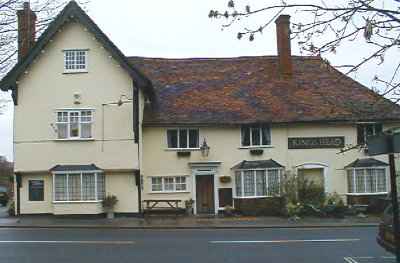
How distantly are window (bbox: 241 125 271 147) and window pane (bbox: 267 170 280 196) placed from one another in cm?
163

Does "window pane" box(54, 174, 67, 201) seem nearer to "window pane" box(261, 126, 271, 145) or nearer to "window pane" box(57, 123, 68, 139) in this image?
"window pane" box(57, 123, 68, 139)

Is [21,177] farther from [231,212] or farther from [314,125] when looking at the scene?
[314,125]

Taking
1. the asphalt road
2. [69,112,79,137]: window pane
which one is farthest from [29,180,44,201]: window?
the asphalt road

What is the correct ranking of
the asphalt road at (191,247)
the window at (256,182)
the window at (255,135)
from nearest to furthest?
the asphalt road at (191,247) < the window at (256,182) < the window at (255,135)

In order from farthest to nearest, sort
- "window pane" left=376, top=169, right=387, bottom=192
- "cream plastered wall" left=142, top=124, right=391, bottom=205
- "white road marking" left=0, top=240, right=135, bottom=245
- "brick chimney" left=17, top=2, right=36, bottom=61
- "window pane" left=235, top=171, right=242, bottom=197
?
1. "window pane" left=376, top=169, right=387, bottom=192
2. "cream plastered wall" left=142, top=124, right=391, bottom=205
3. "window pane" left=235, top=171, right=242, bottom=197
4. "white road marking" left=0, top=240, right=135, bottom=245
5. "brick chimney" left=17, top=2, right=36, bottom=61

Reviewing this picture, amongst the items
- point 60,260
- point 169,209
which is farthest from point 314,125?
point 60,260

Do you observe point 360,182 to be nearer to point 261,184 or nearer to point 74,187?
point 261,184

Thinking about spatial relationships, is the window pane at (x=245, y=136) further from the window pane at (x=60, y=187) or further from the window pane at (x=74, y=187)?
the window pane at (x=60, y=187)

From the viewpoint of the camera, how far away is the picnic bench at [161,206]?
30.9 m

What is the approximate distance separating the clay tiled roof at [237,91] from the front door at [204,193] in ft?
9.84

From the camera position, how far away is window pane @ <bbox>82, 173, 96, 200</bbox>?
2992 centimetres

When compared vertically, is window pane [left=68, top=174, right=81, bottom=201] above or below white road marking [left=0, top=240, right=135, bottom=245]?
above

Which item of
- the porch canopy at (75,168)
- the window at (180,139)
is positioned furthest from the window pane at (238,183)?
the porch canopy at (75,168)

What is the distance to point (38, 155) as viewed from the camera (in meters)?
30.5
